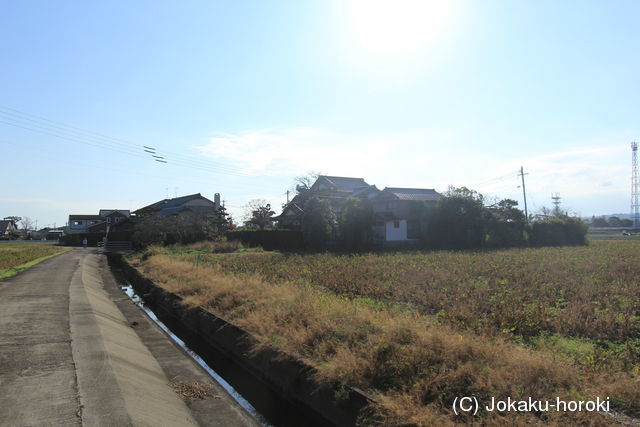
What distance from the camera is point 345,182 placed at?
164 feet

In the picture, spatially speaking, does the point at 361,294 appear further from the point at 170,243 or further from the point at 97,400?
the point at 170,243

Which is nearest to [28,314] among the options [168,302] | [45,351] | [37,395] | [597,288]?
[45,351]

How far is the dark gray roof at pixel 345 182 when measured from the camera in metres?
48.3

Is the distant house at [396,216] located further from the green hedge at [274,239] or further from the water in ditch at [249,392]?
the water in ditch at [249,392]

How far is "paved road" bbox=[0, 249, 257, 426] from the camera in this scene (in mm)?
4359

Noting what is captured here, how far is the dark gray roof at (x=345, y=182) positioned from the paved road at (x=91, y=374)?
3881cm

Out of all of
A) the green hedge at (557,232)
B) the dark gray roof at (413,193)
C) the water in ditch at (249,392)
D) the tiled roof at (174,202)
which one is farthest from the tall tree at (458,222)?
the tiled roof at (174,202)

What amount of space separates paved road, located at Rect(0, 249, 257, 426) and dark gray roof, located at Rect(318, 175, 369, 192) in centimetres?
3881

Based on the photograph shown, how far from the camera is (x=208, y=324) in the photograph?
32.0ft

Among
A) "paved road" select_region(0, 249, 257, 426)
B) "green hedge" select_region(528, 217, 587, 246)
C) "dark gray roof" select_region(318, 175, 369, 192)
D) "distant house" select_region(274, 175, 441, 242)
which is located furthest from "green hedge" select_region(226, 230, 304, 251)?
"paved road" select_region(0, 249, 257, 426)

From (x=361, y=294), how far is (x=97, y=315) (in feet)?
21.7

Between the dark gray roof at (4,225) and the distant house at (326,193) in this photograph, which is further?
the dark gray roof at (4,225)

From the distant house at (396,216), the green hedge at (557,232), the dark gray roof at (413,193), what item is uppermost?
the dark gray roof at (413,193)

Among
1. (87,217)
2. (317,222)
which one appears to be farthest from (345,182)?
(87,217)
